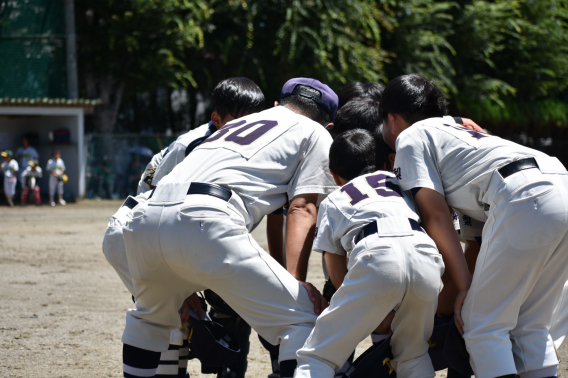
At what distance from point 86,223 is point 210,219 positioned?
11.9 metres

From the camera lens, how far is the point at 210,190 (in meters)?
2.69

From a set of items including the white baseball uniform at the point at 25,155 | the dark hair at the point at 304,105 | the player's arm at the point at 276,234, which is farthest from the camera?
the white baseball uniform at the point at 25,155

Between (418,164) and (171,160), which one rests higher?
(418,164)

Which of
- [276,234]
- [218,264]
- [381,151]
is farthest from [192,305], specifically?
[381,151]

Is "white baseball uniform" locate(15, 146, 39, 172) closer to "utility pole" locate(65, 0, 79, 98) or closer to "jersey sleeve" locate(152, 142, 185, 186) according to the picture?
"utility pole" locate(65, 0, 79, 98)

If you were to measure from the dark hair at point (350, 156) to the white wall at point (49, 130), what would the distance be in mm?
17366

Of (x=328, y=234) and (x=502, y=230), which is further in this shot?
(x=328, y=234)

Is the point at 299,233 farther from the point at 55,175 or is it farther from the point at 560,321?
the point at 55,175

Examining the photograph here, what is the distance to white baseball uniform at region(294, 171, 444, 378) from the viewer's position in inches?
100

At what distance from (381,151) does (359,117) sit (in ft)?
1.63

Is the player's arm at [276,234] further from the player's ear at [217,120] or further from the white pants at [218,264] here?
the white pants at [218,264]

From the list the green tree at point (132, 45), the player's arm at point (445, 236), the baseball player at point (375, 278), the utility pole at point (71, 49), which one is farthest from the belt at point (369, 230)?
the utility pole at point (71, 49)

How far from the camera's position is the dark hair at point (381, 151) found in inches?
130

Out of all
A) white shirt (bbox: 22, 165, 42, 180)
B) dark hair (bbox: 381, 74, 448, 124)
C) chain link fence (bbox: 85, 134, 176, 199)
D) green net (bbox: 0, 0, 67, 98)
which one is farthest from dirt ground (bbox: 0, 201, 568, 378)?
green net (bbox: 0, 0, 67, 98)
